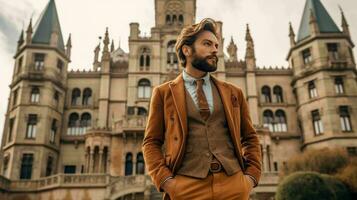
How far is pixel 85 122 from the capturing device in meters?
34.4

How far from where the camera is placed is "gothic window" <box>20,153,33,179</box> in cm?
2988

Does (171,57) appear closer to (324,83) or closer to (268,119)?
(268,119)

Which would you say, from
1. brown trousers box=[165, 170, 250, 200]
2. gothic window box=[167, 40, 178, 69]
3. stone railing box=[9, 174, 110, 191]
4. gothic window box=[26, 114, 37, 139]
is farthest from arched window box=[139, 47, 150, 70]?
brown trousers box=[165, 170, 250, 200]

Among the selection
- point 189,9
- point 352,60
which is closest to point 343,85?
point 352,60

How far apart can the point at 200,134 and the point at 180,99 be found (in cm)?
39

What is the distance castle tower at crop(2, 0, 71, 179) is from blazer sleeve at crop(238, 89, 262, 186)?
28991mm

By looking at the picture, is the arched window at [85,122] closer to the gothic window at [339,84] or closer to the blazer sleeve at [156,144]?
the gothic window at [339,84]

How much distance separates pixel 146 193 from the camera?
23.2 meters

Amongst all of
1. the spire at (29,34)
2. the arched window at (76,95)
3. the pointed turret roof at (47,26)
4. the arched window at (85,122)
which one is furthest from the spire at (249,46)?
the spire at (29,34)

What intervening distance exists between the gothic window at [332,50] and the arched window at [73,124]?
23.9 m

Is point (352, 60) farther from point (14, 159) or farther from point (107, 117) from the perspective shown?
point (14, 159)

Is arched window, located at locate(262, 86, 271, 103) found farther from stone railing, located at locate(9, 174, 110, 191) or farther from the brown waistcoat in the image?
the brown waistcoat

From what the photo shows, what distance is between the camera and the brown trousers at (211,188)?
3139 mm

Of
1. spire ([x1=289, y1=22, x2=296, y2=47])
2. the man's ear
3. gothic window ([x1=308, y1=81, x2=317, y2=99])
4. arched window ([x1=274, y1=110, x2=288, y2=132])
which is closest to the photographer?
the man's ear
